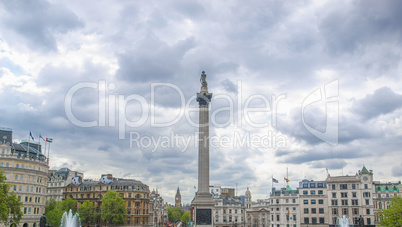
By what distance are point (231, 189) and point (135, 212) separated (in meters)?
71.7

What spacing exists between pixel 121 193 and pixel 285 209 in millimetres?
52712

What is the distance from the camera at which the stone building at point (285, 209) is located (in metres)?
103

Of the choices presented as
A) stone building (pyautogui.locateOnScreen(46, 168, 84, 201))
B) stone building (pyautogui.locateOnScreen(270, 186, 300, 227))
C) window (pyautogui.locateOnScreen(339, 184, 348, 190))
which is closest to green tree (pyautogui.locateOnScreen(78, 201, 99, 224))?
stone building (pyautogui.locateOnScreen(46, 168, 84, 201))

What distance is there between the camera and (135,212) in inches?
4525

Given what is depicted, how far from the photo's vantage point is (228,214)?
129 metres

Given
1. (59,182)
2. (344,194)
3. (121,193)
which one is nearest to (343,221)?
(344,194)

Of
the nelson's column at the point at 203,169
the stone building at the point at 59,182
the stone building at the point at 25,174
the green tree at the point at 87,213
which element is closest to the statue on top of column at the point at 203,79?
the nelson's column at the point at 203,169

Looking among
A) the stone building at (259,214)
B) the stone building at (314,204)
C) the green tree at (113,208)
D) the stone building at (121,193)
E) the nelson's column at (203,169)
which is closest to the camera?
the nelson's column at (203,169)

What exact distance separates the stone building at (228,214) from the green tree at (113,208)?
3808 cm

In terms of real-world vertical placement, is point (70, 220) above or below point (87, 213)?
below

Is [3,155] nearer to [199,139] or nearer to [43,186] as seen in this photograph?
[43,186]

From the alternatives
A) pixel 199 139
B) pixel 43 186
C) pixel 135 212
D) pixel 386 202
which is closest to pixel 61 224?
pixel 43 186

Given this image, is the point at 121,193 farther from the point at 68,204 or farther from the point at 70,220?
the point at 70,220

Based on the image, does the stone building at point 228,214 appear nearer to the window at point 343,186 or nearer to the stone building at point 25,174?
the window at point 343,186
